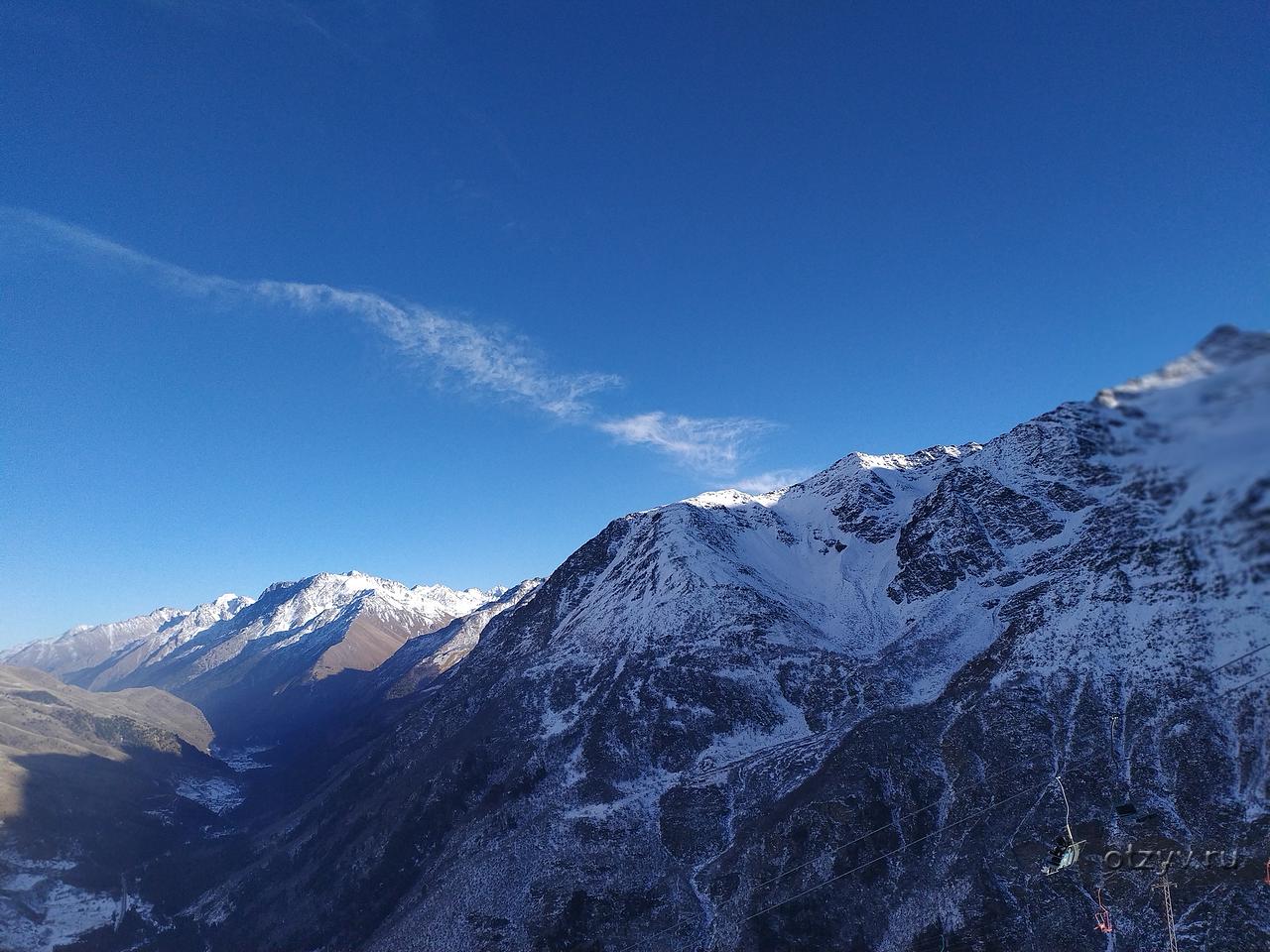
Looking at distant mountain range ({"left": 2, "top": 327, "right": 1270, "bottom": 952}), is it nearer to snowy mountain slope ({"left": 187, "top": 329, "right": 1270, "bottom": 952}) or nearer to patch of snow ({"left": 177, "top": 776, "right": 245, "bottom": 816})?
snowy mountain slope ({"left": 187, "top": 329, "right": 1270, "bottom": 952})

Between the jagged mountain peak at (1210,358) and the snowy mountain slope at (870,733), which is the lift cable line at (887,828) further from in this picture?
the jagged mountain peak at (1210,358)

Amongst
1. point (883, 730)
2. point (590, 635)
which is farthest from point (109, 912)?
point (883, 730)

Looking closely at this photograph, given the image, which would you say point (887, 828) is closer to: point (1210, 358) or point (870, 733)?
point (870, 733)

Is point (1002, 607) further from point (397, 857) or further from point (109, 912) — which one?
point (109, 912)
